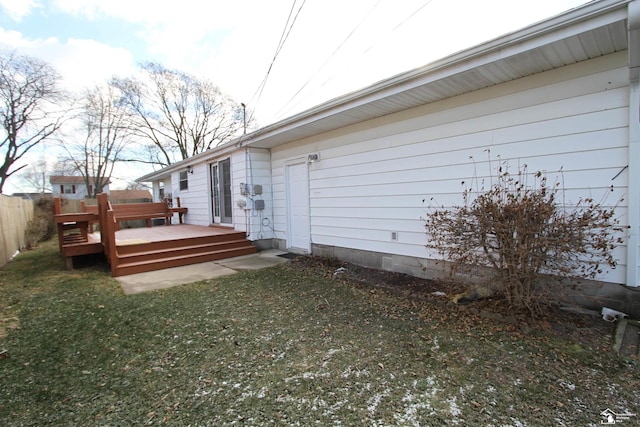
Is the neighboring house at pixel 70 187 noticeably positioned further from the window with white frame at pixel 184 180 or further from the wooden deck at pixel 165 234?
the wooden deck at pixel 165 234

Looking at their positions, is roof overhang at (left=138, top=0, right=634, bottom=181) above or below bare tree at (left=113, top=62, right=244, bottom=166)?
below

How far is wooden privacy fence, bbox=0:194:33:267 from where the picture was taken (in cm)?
687

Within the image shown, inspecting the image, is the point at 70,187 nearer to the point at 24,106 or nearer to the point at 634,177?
the point at 24,106

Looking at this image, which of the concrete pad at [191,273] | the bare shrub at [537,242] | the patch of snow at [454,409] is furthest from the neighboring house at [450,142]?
the patch of snow at [454,409]

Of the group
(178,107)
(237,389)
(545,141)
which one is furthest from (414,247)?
(178,107)

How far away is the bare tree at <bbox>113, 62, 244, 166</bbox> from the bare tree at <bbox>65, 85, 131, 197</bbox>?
1049 millimetres

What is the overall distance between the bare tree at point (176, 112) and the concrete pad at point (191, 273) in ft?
64.1

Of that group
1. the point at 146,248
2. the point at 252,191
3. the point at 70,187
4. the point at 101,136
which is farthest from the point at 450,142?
the point at 70,187

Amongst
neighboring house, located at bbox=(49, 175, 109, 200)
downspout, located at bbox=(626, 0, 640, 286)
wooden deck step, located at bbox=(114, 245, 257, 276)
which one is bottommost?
wooden deck step, located at bbox=(114, 245, 257, 276)

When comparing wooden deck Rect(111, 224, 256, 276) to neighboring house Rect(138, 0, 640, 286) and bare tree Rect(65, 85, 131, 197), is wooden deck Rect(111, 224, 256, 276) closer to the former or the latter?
neighboring house Rect(138, 0, 640, 286)

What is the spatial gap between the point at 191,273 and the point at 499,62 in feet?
18.7

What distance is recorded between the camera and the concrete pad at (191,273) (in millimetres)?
4828

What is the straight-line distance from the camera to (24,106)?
57.3ft

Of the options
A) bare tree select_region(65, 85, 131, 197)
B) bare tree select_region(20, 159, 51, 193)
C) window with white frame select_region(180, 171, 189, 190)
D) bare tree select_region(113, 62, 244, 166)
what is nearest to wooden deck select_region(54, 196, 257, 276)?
window with white frame select_region(180, 171, 189, 190)
